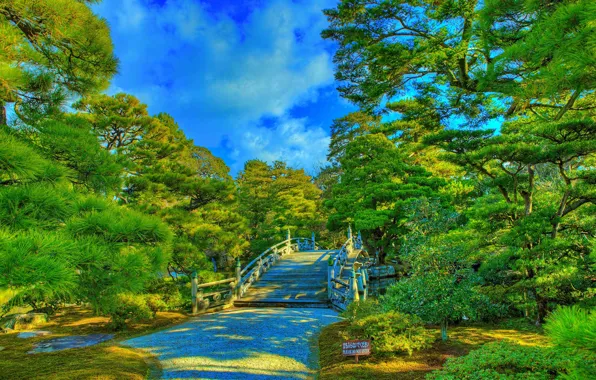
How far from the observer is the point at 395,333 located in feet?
15.0

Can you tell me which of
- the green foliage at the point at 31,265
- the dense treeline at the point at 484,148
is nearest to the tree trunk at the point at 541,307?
the dense treeline at the point at 484,148

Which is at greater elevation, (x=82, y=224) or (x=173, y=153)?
(x=173, y=153)

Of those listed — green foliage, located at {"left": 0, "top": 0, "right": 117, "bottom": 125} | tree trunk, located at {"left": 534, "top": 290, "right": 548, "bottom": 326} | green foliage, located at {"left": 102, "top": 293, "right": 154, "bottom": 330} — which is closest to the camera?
green foliage, located at {"left": 0, "top": 0, "right": 117, "bottom": 125}

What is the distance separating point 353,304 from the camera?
5793mm

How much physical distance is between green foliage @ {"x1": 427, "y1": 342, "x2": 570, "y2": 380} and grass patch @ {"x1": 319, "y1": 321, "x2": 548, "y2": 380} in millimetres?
1077

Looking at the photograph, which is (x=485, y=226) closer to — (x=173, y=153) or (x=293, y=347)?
(x=293, y=347)

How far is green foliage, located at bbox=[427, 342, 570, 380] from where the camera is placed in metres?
2.41

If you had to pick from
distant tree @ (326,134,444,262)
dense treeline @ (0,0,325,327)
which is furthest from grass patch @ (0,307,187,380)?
distant tree @ (326,134,444,262)

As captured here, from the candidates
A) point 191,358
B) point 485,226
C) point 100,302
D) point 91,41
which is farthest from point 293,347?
point 91,41

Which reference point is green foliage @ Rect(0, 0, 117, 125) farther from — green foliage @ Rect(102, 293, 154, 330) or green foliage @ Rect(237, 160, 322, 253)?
green foliage @ Rect(237, 160, 322, 253)

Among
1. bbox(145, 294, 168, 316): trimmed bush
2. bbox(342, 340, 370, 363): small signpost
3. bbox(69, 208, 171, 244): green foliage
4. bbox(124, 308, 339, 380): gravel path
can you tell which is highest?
bbox(69, 208, 171, 244): green foliage

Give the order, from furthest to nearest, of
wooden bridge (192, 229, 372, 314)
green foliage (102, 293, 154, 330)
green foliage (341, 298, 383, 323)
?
1. wooden bridge (192, 229, 372, 314)
2. green foliage (102, 293, 154, 330)
3. green foliage (341, 298, 383, 323)

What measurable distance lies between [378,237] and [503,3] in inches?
519

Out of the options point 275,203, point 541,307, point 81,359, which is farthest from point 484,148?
point 275,203
